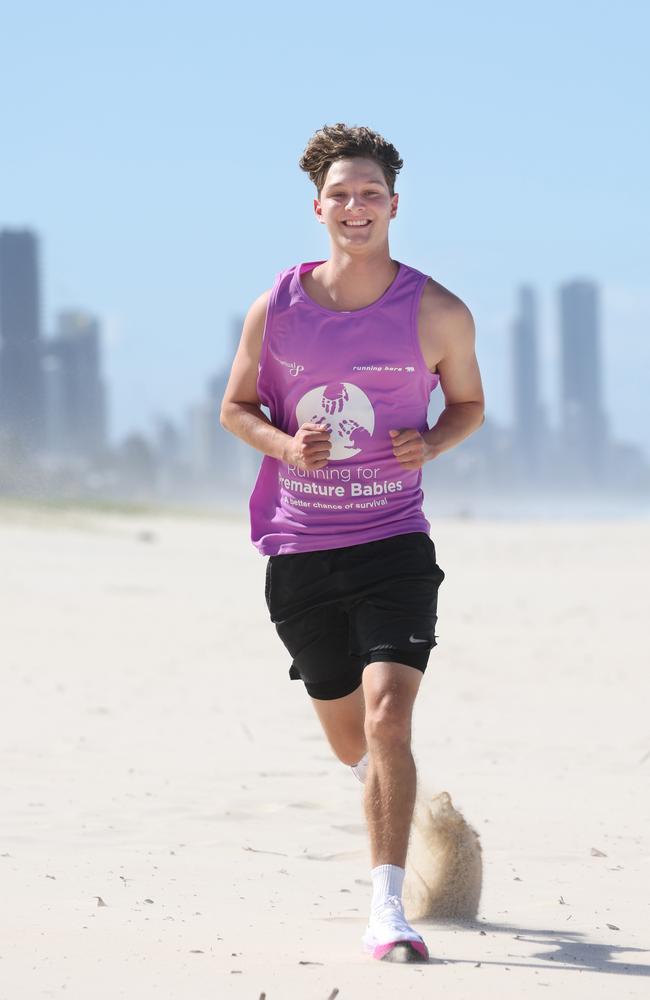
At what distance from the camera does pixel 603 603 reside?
50.8ft

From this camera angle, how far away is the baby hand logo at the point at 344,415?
14.0 feet

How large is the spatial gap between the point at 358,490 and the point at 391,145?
41.5 inches

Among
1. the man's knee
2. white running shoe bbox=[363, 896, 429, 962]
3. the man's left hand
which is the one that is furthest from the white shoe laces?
the man's left hand

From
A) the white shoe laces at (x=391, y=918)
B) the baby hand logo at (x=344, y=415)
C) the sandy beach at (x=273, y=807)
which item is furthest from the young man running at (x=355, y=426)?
the sandy beach at (x=273, y=807)

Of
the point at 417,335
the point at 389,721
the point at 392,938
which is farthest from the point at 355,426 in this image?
the point at 392,938

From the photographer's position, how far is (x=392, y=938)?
385 cm

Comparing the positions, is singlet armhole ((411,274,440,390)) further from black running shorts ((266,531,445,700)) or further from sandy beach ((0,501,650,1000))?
sandy beach ((0,501,650,1000))

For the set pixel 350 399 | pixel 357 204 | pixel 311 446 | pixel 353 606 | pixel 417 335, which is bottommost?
pixel 353 606

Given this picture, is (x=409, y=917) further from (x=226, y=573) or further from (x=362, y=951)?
(x=226, y=573)

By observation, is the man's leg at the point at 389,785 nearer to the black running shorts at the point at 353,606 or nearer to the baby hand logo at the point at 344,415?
the black running shorts at the point at 353,606

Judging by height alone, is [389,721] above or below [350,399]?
below

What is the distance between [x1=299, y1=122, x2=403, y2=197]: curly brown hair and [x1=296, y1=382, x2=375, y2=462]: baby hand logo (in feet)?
2.16

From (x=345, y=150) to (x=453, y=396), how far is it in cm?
80

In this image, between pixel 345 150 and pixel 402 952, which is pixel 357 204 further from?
pixel 402 952
